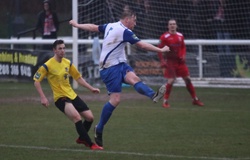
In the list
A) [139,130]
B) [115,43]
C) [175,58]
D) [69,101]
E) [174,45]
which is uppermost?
[115,43]

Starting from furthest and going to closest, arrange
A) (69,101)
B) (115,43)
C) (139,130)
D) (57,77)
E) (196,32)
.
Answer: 1. (196,32)
2. (139,130)
3. (115,43)
4. (57,77)
5. (69,101)

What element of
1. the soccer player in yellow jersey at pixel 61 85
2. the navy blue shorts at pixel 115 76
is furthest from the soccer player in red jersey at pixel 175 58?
the soccer player in yellow jersey at pixel 61 85

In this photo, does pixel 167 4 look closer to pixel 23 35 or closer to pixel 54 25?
pixel 54 25

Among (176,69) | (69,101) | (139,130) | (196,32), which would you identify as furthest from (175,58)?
(69,101)

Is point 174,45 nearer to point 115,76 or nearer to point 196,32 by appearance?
point 196,32

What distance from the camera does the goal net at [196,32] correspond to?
21.1 meters

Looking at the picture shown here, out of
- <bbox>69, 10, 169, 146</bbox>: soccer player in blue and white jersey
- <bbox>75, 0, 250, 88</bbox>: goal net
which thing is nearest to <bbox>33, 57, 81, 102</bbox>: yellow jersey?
<bbox>69, 10, 169, 146</bbox>: soccer player in blue and white jersey

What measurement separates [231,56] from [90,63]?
13.6ft

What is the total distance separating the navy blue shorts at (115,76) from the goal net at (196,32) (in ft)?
32.2

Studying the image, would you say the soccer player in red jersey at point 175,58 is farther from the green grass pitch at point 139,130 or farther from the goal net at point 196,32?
the goal net at point 196,32

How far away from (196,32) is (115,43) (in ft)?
37.7

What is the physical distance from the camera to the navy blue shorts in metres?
10.9

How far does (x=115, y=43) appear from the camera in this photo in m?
11.1

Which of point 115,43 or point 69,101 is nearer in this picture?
point 69,101
